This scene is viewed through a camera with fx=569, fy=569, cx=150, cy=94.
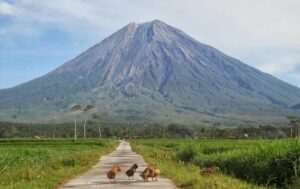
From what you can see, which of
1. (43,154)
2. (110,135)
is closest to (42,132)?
(110,135)

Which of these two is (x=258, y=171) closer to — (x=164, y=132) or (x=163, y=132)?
(x=163, y=132)

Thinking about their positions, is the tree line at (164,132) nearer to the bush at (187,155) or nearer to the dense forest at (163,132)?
the dense forest at (163,132)

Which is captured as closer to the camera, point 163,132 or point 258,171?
point 258,171

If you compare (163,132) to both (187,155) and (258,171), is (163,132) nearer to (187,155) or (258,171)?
(187,155)

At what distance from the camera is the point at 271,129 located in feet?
509

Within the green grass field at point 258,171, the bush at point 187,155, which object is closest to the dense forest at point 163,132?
the bush at point 187,155

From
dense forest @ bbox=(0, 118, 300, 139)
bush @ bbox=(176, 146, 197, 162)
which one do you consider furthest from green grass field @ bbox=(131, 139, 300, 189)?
dense forest @ bbox=(0, 118, 300, 139)

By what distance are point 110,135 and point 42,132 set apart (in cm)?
2216

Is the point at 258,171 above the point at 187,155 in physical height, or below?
below

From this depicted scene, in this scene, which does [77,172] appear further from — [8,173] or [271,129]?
[271,129]

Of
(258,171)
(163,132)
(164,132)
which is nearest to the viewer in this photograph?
(258,171)

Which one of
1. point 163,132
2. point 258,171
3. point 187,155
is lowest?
point 258,171

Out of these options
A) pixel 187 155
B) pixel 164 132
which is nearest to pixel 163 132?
pixel 164 132

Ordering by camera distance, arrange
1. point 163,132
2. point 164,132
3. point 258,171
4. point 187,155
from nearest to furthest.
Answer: point 258,171
point 187,155
point 163,132
point 164,132
